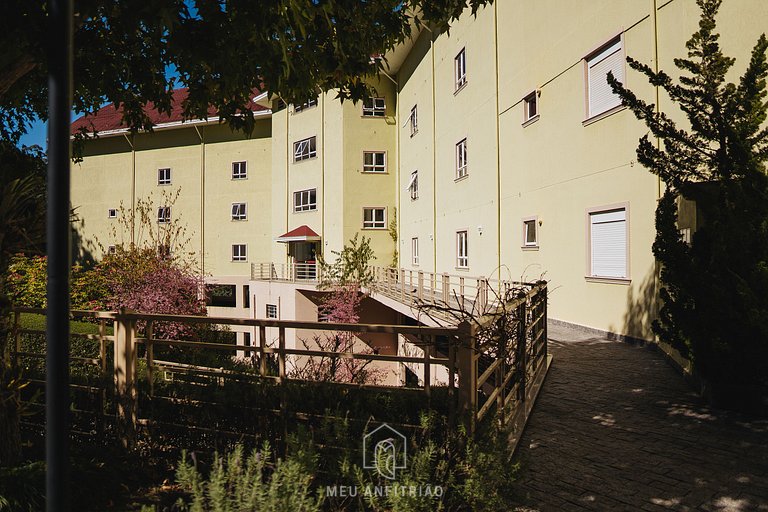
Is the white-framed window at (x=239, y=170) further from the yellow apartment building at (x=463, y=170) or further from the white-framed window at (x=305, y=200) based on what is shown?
the white-framed window at (x=305, y=200)

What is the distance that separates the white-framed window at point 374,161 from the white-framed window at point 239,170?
385 inches

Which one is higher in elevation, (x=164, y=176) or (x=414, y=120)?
(x=414, y=120)

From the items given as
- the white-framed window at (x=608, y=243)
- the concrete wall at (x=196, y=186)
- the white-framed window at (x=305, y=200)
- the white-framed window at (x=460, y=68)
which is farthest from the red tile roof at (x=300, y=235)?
the white-framed window at (x=608, y=243)

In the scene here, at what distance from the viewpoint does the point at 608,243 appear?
11477 millimetres

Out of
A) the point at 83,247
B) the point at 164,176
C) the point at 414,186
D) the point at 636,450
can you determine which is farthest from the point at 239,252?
the point at 636,450

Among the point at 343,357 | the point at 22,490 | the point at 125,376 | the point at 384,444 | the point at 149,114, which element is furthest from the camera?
A: the point at 149,114

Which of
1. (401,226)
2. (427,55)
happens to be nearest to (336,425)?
(427,55)

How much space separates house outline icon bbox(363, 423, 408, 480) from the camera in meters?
3.60

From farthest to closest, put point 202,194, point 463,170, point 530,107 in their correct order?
point 202,194 → point 463,170 → point 530,107

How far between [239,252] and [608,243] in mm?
27320

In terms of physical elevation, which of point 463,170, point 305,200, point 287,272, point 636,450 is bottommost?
point 636,450

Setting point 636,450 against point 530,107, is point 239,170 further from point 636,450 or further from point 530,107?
point 636,450

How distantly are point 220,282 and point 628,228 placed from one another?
90.6 feet

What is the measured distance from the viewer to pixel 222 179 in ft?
112
